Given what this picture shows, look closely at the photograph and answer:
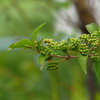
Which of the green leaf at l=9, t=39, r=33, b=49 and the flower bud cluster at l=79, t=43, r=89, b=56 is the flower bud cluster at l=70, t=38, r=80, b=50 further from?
the green leaf at l=9, t=39, r=33, b=49

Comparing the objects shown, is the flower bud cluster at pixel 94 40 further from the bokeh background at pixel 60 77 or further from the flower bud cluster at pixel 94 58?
the bokeh background at pixel 60 77

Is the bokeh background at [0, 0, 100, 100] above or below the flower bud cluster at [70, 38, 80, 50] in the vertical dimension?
above

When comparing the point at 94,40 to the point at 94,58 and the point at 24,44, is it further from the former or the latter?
the point at 24,44

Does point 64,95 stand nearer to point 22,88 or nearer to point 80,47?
point 22,88

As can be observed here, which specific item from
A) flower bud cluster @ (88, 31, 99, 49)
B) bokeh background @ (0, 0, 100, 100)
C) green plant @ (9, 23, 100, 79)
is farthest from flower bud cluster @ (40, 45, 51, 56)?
bokeh background @ (0, 0, 100, 100)

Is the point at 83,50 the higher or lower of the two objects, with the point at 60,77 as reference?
lower

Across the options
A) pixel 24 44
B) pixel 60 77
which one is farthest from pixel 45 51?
pixel 60 77

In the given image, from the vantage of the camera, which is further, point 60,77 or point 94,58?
point 60,77

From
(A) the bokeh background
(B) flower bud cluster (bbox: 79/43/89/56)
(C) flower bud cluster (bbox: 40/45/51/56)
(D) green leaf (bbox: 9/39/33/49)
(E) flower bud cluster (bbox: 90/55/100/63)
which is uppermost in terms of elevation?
(A) the bokeh background

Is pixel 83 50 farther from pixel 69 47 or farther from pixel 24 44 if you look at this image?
pixel 24 44

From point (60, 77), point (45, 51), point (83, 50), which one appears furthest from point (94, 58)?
point (60, 77)

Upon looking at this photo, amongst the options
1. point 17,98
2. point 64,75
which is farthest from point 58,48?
point 64,75
